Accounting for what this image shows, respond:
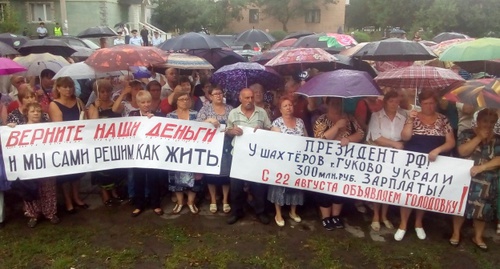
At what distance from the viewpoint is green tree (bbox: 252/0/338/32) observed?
4738 centimetres

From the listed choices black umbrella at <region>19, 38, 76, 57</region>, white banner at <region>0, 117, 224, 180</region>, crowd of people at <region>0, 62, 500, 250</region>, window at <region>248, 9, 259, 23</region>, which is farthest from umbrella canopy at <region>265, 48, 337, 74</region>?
window at <region>248, 9, 259, 23</region>

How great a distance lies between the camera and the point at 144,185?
233 inches

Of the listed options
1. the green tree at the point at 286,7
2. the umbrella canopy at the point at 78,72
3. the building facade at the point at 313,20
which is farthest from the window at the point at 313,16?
the umbrella canopy at the point at 78,72

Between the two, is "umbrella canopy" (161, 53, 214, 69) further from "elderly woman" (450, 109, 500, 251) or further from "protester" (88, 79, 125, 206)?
"elderly woman" (450, 109, 500, 251)

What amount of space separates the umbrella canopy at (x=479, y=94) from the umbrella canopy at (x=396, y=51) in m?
1.70

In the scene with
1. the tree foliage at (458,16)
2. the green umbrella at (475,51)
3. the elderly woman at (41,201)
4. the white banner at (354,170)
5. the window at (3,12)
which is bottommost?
the elderly woman at (41,201)

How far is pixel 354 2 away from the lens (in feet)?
192

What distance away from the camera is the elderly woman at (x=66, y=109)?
5.57 m

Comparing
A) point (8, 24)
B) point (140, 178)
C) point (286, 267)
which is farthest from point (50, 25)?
point (286, 267)

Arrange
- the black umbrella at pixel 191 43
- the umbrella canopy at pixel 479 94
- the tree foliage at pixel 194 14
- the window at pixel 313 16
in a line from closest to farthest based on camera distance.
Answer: the umbrella canopy at pixel 479 94, the black umbrella at pixel 191 43, the tree foliage at pixel 194 14, the window at pixel 313 16

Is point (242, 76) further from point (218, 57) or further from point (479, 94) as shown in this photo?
point (479, 94)

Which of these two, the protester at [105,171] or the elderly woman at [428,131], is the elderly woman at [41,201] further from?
the elderly woman at [428,131]

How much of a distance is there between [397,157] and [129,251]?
3.10 m

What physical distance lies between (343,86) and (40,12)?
35.3 meters
